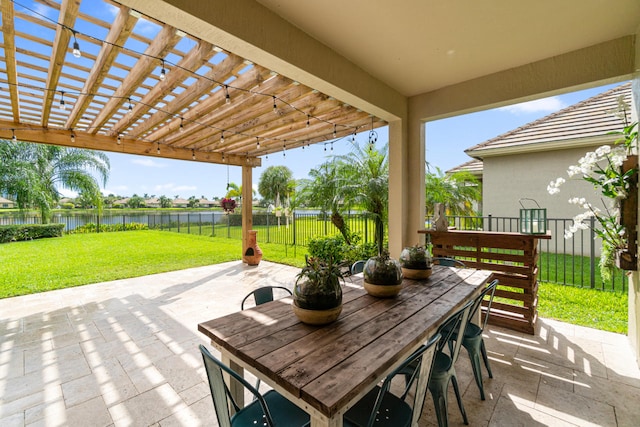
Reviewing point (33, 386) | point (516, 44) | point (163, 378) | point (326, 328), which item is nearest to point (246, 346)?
point (326, 328)

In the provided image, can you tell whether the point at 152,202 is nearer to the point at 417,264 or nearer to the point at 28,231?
the point at 28,231

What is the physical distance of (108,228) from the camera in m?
13.6

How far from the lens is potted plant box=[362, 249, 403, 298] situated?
5.95 feet

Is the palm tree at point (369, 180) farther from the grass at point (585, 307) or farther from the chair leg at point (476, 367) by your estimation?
the chair leg at point (476, 367)

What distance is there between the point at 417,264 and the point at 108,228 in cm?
Result: 1584

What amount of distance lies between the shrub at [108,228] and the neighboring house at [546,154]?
15.3 m

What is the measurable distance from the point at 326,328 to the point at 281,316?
30 cm

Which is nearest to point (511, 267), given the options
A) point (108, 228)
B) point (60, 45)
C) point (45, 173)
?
point (60, 45)

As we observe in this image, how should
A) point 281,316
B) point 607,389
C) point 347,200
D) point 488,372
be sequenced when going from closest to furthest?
1. point 281,316
2. point 607,389
3. point 488,372
4. point 347,200

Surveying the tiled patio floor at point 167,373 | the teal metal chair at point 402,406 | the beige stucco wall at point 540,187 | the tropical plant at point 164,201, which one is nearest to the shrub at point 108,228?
the tropical plant at point 164,201

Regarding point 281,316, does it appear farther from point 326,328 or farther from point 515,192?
point 515,192

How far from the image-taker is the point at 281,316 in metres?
1.58

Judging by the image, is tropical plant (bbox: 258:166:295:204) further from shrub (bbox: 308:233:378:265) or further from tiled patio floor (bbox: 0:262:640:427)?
tiled patio floor (bbox: 0:262:640:427)

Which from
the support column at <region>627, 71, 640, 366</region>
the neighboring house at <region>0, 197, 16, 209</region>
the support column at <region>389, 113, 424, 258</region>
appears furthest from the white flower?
the neighboring house at <region>0, 197, 16, 209</region>
